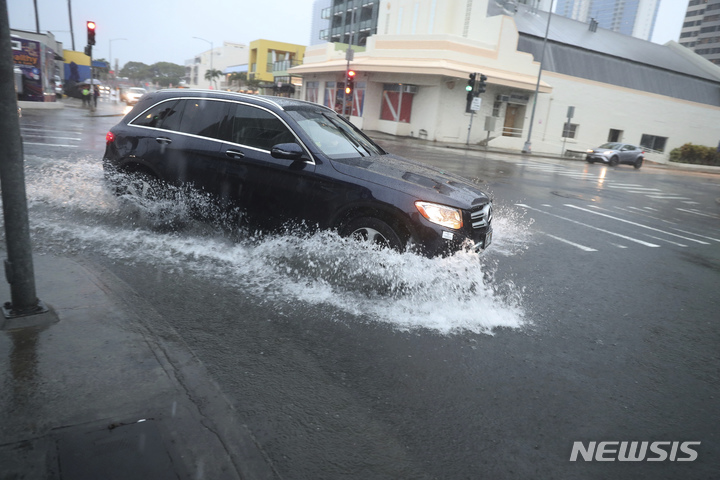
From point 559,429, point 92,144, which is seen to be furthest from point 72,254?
point 92,144

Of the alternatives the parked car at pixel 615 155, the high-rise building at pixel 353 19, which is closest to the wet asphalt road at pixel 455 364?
the parked car at pixel 615 155

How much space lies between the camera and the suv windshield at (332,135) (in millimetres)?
5672

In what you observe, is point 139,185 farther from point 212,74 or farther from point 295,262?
point 212,74

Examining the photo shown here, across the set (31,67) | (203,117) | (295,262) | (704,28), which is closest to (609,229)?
(295,262)

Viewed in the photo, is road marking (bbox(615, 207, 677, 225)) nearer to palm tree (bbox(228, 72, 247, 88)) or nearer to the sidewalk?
the sidewalk

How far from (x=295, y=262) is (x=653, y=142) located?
49784 millimetres

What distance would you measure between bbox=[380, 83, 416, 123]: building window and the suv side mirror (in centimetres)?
3310

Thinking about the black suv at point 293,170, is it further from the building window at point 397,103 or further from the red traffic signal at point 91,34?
the building window at point 397,103

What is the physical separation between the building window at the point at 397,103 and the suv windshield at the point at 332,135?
31817 millimetres

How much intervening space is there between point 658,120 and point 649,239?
4350cm

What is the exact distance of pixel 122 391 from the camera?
9.68ft

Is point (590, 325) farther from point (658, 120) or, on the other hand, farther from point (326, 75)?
point (658, 120)

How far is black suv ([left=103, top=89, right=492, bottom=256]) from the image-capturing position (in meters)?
4.95

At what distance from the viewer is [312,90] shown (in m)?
48.6
